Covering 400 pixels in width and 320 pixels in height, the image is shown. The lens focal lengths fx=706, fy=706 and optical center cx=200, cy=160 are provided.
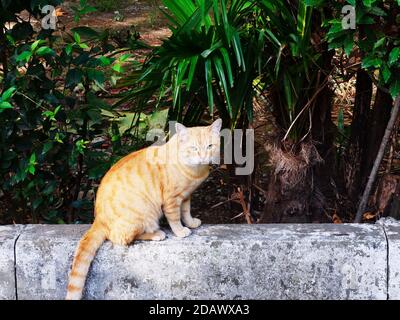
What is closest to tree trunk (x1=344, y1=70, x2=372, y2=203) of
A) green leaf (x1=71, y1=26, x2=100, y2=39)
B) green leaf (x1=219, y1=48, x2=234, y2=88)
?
green leaf (x1=219, y1=48, x2=234, y2=88)

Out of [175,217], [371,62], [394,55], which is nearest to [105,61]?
[175,217]

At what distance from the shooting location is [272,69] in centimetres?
382

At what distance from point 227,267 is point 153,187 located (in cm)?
55

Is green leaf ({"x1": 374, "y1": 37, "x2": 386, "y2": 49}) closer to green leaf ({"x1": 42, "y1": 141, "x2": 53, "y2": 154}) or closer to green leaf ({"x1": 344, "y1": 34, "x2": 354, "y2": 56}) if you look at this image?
green leaf ({"x1": 344, "y1": 34, "x2": 354, "y2": 56})

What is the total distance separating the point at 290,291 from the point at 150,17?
4426 mm

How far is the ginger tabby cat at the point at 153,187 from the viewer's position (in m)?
3.44

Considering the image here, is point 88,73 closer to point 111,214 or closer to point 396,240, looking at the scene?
point 111,214

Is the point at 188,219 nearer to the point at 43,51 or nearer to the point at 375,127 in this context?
the point at 43,51

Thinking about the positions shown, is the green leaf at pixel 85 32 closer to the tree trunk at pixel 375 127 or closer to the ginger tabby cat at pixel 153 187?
the ginger tabby cat at pixel 153 187

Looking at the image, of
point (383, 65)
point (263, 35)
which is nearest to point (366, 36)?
point (383, 65)

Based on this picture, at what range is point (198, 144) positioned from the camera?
3533 millimetres

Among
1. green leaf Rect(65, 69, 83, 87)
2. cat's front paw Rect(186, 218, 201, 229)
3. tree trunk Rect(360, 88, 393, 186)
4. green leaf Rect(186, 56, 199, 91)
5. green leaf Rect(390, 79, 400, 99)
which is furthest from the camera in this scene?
tree trunk Rect(360, 88, 393, 186)

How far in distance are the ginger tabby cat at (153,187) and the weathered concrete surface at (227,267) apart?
9 centimetres

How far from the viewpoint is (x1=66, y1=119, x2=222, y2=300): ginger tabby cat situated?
11.3ft
